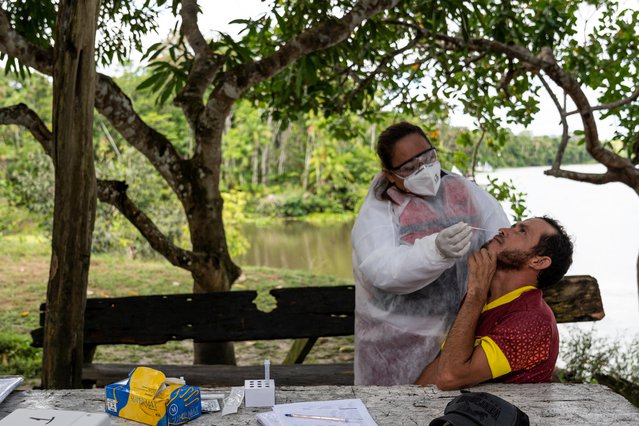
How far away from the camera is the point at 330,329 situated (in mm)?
4250

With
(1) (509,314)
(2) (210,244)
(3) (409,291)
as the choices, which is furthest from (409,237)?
(2) (210,244)

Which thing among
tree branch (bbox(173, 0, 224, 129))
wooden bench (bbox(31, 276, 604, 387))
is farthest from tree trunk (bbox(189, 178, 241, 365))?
tree branch (bbox(173, 0, 224, 129))

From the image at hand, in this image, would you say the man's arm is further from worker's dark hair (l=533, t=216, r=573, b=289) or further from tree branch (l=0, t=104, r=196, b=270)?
tree branch (l=0, t=104, r=196, b=270)

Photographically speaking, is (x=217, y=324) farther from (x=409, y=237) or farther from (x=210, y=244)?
(x=409, y=237)

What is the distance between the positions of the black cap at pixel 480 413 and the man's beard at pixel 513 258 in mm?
667

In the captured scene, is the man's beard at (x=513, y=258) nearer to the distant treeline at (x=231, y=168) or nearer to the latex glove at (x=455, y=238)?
the latex glove at (x=455, y=238)

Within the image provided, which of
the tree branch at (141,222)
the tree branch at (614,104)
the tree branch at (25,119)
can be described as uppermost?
the tree branch at (614,104)

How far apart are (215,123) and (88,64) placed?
1246 mm

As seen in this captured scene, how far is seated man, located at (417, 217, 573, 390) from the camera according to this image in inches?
83.7

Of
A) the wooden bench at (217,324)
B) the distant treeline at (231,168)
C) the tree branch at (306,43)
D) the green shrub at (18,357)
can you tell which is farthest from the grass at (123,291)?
the tree branch at (306,43)

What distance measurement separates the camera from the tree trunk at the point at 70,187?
2955 mm

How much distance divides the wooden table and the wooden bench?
198 centimetres

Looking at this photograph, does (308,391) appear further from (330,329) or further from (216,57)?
(216,57)

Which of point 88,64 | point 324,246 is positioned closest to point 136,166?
point 324,246
